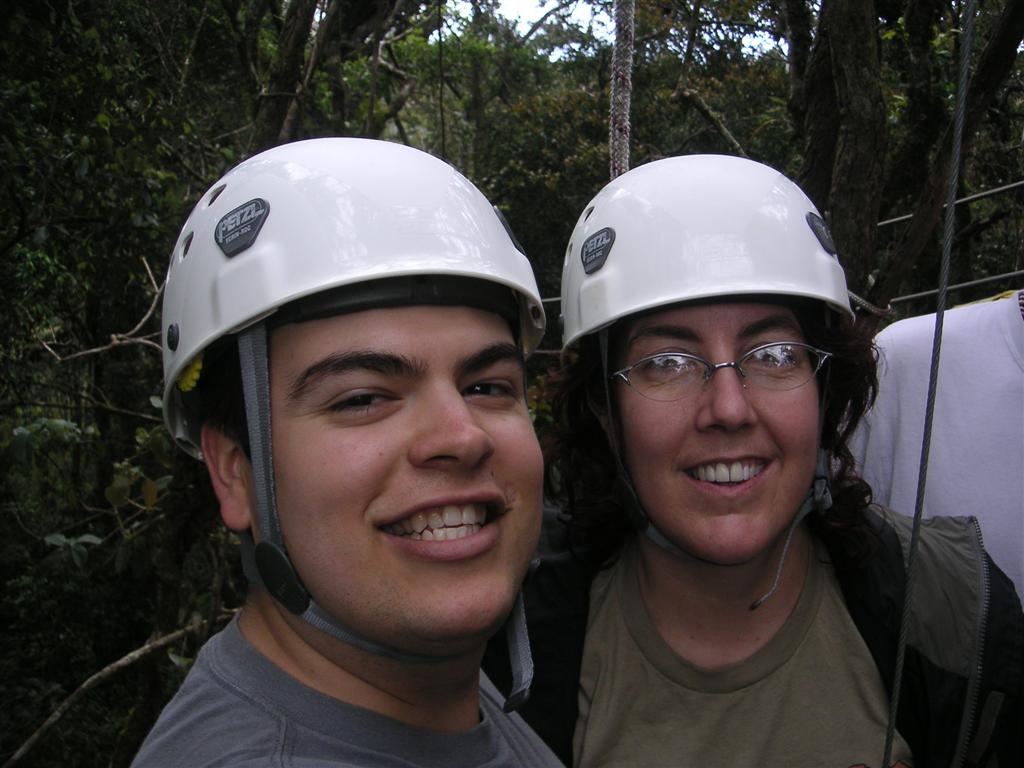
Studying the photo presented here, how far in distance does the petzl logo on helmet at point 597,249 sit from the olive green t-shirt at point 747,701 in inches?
32.9

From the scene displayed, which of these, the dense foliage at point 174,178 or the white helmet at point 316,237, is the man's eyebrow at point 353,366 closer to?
the white helmet at point 316,237

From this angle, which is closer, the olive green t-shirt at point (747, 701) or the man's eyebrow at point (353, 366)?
the man's eyebrow at point (353, 366)

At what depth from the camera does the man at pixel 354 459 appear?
127 cm

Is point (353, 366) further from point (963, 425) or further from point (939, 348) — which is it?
point (963, 425)

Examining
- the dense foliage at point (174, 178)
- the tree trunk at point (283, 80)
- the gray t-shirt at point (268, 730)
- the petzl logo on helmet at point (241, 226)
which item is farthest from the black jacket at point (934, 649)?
the tree trunk at point (283, 80)

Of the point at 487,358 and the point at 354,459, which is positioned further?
the point at 487,358

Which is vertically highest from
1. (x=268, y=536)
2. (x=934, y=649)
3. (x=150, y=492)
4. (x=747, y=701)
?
(x=268, y=536)

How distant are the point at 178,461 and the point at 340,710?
2.64 meters

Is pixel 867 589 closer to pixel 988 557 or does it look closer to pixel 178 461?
pixel 988 557

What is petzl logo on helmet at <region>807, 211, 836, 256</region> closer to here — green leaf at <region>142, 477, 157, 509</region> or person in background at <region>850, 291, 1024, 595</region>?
person in background at <region>850, 291, 1024, 595</region>

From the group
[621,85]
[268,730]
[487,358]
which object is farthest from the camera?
[621,85]

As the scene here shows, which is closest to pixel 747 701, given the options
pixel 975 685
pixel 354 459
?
pixel 975 685

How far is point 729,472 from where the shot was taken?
6.16ft

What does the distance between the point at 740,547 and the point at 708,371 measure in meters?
0.38
